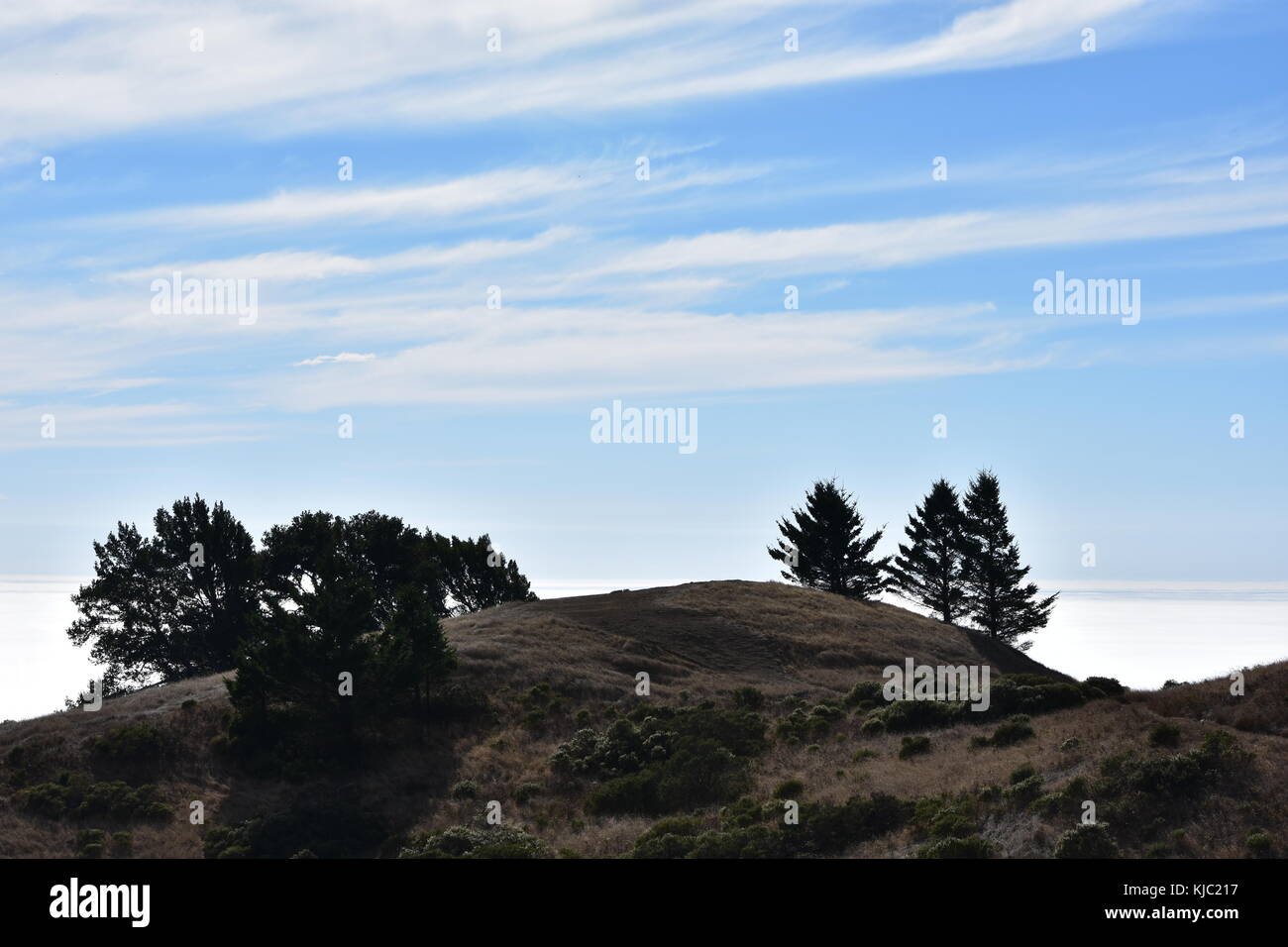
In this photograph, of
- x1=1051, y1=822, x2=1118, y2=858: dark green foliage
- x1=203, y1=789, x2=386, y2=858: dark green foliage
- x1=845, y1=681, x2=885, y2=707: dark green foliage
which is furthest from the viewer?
x1=845, y1=681, x2=885, y2=707: dark green foliage

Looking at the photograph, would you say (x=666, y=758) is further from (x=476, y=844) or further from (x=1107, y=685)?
(x=1107, y=685)

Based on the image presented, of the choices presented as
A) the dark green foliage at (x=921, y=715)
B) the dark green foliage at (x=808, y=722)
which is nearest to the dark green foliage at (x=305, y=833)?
the dark green foliage at (x=808, y=722)

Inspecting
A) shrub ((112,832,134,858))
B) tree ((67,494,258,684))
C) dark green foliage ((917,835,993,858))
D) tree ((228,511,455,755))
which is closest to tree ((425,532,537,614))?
tree ((67,494,258,684))

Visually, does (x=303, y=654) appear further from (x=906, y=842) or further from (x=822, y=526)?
(x=822, y=526)

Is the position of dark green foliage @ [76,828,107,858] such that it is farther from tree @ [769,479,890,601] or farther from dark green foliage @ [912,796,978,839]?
tree @ [769,479,890,601]

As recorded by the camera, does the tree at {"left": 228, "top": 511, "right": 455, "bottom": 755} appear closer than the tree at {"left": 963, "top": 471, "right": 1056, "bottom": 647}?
Yes

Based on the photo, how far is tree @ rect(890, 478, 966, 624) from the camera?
85062 millimetres

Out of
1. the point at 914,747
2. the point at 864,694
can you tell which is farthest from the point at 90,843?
the point at 864,694

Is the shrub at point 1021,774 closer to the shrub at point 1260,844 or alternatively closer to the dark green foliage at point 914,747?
the dark green foliage at point 914,747

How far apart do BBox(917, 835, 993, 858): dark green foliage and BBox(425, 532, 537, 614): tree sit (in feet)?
181

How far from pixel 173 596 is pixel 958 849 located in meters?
59.8

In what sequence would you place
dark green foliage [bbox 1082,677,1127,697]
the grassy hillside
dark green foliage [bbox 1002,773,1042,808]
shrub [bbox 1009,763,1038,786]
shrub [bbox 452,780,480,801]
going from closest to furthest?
the grassy hillside
dark green foliage [bbox 1002,773,1042,808]
shrub [bbox 1009,763,1038,786]
shrub [bbox 452,780,480,801]
dark green foliage [bbox 1082,677,1127,697]
